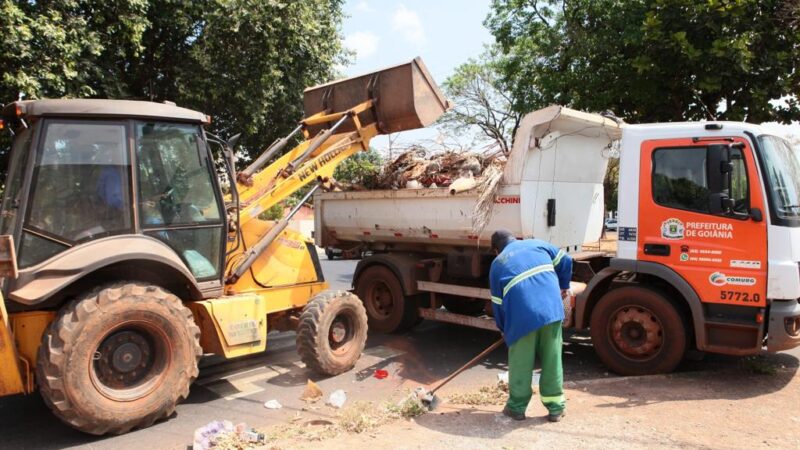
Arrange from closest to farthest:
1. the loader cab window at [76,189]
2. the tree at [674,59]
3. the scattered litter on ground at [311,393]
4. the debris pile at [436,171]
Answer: the loader cab window at [76,189], the scattered litter on ground at [311,393], the debris pile at [436,171], the tree at [674,59]

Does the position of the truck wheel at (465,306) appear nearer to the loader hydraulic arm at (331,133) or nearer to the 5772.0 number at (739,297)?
the loader hydraulic arm at (331,133)

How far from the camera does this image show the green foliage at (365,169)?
788 centimetres

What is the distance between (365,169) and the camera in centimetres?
802

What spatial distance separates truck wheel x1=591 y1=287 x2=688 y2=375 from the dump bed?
114cm

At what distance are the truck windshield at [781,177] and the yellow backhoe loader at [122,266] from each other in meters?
4.18

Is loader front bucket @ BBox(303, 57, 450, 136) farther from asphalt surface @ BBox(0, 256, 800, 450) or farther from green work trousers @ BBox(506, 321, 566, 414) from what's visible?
green work trousers @ BBox(506, 321, 566, 414)

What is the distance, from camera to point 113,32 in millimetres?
9477

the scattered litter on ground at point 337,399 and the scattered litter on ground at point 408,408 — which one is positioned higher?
the scattered litter on ground at point 408,408

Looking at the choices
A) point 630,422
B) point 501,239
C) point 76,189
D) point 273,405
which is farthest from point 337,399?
point 76,189

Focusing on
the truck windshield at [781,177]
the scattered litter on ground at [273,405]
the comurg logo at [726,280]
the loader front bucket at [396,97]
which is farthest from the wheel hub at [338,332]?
the truck windshield at [781,177]

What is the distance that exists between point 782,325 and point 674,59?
22.4ft

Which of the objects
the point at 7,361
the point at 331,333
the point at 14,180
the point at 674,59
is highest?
the point at 674,59

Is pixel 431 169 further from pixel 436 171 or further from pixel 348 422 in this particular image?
pixel 348 422

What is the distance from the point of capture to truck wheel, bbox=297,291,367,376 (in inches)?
220
